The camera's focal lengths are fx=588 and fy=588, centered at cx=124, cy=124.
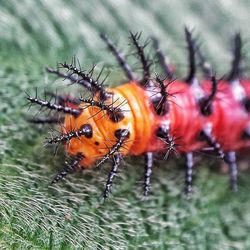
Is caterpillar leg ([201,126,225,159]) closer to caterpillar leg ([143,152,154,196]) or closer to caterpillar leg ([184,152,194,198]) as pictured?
caterpillar leg ([184,152,194,198])

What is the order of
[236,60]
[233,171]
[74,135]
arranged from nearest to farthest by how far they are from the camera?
[74,135], [233,171], [236,60]

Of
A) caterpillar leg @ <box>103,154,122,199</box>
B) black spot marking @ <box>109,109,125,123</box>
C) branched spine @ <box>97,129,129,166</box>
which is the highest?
black spot marking @ <box>109,109,125,123</box>

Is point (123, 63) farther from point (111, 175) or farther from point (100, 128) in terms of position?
point (111, 175)

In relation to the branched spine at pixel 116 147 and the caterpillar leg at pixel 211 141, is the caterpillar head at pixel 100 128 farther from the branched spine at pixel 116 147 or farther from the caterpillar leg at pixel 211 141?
the caterpillar leg at pixel 211 141

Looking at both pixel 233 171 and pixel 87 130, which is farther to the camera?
pixel 233 171

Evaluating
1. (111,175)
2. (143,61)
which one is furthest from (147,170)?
(143,61)

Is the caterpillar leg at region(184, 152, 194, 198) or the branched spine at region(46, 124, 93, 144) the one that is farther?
the caterpillar leg at region(184, 152, 194, 198)

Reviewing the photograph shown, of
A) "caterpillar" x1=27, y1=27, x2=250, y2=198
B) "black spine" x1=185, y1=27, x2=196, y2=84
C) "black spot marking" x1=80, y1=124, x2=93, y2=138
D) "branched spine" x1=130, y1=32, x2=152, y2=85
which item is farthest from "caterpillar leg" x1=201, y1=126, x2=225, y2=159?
"black spot marking" x1=80, y1=124, x2=93, y2=138

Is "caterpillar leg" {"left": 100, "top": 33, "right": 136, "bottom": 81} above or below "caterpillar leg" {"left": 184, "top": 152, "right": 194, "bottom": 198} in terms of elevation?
above
